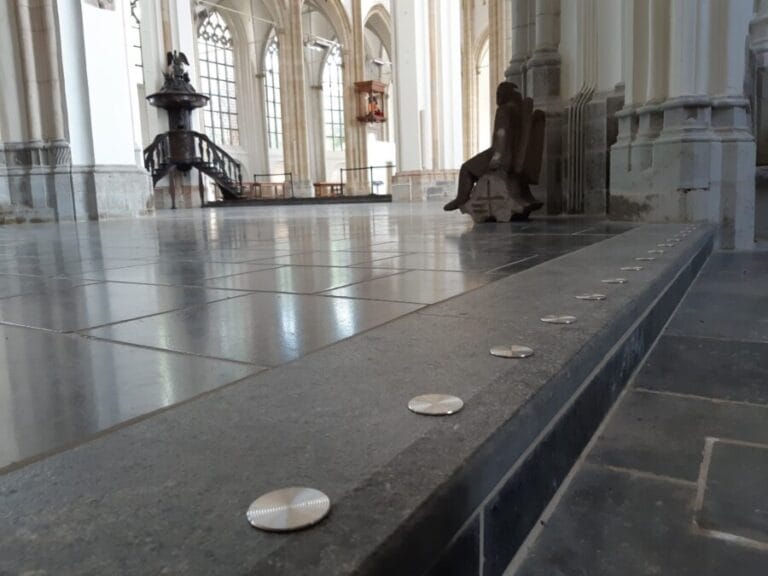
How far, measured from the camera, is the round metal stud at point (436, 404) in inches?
32.8

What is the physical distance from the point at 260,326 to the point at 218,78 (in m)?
27.3

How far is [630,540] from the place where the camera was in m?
0.87

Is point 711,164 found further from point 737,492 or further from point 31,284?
point 31,284

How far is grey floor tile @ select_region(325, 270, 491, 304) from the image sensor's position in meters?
1.86

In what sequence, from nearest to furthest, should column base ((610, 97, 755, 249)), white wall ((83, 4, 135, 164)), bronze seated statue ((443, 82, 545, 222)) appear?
column base ((610, 97, 755, 249)) < bronze seated statue ((443, 82, 545, 222)) < white wall ((83, 4, 135, 164))

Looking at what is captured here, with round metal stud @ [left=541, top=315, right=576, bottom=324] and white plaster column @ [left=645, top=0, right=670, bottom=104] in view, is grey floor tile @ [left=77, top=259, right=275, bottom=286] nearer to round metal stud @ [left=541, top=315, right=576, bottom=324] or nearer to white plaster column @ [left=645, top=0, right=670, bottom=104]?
round metal stud @ [left=541, top=315, right=576, bottom=324]

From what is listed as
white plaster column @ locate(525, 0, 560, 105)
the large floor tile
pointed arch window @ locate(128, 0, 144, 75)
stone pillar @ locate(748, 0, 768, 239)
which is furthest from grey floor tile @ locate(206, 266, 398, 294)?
pointed arch window @ locate(128, 0, 144, 75)

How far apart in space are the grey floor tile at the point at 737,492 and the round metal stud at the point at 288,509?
0.59 metres

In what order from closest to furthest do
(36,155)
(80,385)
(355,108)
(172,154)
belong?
1. (80,385)
2. (36,155)
3. (172,154)
4. (355,108)

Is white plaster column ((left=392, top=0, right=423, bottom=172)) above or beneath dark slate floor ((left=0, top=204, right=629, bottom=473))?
above

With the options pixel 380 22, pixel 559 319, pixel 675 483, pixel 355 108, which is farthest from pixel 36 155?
pixel 380 22

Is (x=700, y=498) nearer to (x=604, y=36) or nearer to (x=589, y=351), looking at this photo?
(x=589, y=351)

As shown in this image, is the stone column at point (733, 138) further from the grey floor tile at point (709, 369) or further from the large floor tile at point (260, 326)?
the large floor tile at point (260, 326)

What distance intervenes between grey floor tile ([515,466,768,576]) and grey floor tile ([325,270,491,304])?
84cm
